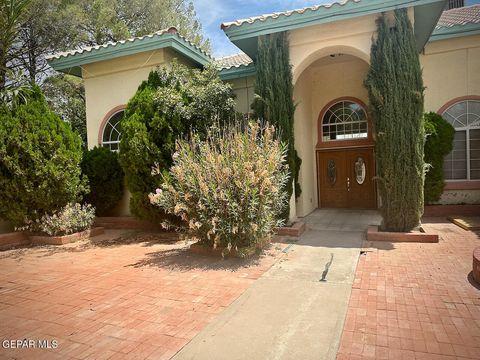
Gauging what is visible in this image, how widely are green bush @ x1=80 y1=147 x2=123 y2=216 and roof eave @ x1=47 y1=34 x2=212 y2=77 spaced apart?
2.86 meters

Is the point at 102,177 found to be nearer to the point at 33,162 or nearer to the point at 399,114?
the point at 33,162

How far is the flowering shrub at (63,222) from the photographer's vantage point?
796 cm

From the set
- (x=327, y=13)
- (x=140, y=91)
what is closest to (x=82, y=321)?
(x=140, y=91)

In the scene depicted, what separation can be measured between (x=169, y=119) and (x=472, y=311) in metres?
6.88

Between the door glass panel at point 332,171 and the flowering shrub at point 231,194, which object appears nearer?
the flowering shrub at point 231,194

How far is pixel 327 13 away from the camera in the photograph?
724 cm

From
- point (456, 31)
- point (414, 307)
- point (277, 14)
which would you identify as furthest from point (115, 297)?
point (456, 31)

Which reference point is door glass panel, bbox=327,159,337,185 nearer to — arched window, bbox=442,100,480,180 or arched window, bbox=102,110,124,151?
arched window, bbox=442,100,480,180

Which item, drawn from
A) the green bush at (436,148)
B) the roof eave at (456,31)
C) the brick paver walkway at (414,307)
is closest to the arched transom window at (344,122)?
the green bush at (436,148)

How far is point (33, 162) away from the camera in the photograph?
7.58 meters

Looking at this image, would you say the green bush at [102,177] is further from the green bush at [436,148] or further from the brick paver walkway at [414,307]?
the green bush at [436,148]

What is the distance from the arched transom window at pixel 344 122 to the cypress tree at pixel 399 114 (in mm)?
4089

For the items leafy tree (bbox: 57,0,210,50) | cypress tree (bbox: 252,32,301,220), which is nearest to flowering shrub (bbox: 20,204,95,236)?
cypress tree (bbox: 252,32,301,220)

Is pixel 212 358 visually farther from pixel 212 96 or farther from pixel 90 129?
pixel 90 129
